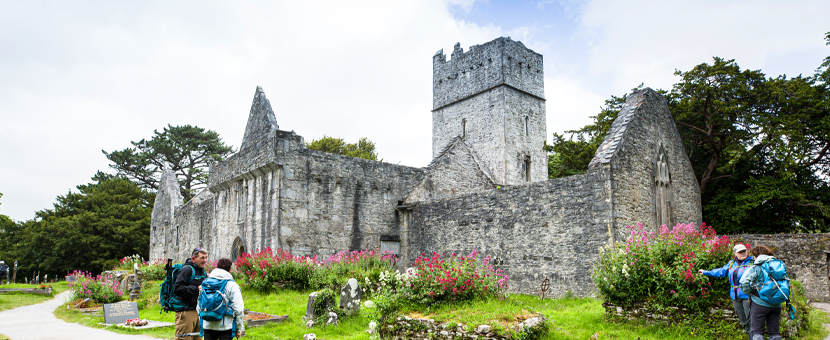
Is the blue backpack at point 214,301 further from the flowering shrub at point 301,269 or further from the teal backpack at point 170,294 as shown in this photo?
the flowering shrub at point 301,269

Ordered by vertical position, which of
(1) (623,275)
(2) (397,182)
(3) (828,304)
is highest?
(2) (397,182)

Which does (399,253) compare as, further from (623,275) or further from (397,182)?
(623,275)

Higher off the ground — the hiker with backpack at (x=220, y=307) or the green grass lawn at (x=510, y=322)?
the hiker with backpack at (x=220, y=307)

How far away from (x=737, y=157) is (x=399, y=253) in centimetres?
1163

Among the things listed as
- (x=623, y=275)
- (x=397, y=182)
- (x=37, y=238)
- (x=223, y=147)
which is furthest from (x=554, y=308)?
(x=223, y=147)

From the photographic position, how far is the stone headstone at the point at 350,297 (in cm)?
1020

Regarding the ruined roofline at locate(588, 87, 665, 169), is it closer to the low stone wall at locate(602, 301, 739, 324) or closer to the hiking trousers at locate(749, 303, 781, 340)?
the low stone wall at locate(602, 301, 739, 324)

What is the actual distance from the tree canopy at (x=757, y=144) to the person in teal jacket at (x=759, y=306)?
12.4 meters

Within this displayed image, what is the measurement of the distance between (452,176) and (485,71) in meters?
15.6

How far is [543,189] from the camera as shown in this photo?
13.4 meters

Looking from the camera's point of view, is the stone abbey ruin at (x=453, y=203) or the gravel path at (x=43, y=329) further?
the stone abbey ruin at (x=453, y=203)

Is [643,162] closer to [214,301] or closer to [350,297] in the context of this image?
[350,297]

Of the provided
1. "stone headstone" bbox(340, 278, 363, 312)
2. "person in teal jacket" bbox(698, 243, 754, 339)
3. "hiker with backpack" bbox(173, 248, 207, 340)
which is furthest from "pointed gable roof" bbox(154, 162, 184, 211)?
"person in teal jacket" bbox(698, 243, 754, 339)

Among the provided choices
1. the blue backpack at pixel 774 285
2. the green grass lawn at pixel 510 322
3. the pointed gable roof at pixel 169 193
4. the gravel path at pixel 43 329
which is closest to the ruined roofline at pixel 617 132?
the green grass lawn at pixel 510 322
